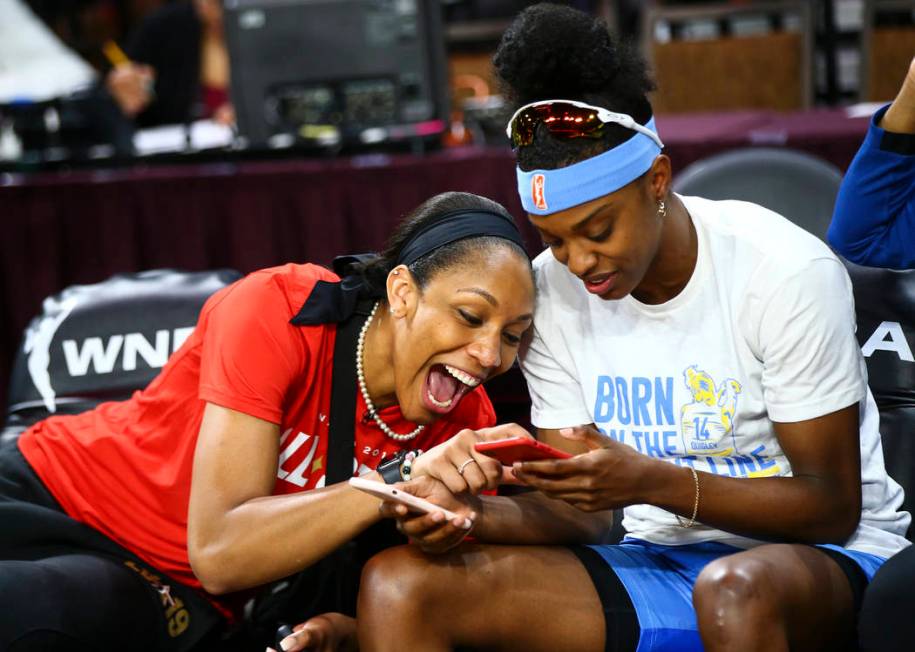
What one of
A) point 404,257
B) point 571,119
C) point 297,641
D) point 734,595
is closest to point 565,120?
point 571,119

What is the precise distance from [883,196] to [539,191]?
2.19 feet

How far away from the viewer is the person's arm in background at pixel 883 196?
2035 mm

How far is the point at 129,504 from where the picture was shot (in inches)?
87.0

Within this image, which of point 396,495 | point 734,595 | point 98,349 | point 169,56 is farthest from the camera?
point 169,56

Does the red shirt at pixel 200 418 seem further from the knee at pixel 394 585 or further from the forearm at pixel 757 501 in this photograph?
the forearm at pixel 757 501

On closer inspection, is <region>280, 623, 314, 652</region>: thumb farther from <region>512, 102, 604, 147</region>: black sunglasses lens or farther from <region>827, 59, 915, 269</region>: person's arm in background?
<region>827, 59, 915, 269</region>: person's arm in background

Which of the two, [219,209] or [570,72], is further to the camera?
Answer: [219,209]

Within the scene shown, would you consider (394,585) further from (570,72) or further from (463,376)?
(570,72)

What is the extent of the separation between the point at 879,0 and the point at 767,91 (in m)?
0.56

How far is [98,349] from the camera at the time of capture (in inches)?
104

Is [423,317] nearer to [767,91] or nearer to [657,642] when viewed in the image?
[657,642]

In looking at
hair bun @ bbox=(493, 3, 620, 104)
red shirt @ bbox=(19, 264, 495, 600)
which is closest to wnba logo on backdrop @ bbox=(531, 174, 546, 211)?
hair bun @ bbox=(493, 3, 620, 104)

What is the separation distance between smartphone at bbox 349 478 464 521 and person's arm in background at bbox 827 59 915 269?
3.02 feet

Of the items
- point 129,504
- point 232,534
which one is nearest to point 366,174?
point 129,504
